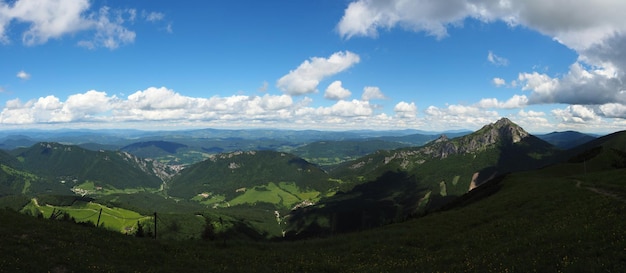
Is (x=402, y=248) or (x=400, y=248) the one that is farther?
(x=400, y=248)

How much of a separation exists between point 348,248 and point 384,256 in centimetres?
975

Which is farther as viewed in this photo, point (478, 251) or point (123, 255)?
point (123, 255)

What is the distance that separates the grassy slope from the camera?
93.5 feet

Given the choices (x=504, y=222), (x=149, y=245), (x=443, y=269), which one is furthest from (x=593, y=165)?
(x=149, y=245)

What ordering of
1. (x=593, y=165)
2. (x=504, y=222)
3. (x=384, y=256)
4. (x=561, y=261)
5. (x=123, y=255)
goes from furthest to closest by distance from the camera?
(x=593, y=165) → (x=504, y=222) → (x=384, y=256) → (x=123, y=255) → (x=561, y=261)

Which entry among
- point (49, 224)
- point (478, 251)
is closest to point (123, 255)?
point (49, 224)

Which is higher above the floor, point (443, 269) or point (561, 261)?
point (561, 261)

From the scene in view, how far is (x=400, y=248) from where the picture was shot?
47.3 metres

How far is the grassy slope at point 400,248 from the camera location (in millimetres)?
28500

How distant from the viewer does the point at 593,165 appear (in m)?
124

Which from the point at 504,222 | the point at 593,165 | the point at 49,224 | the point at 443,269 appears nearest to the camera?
the point at 443,269

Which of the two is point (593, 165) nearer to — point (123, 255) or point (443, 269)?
point (443, 269)

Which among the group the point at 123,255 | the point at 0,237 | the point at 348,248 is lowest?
the point at 348,248

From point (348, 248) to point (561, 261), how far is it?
31305 millimetres
